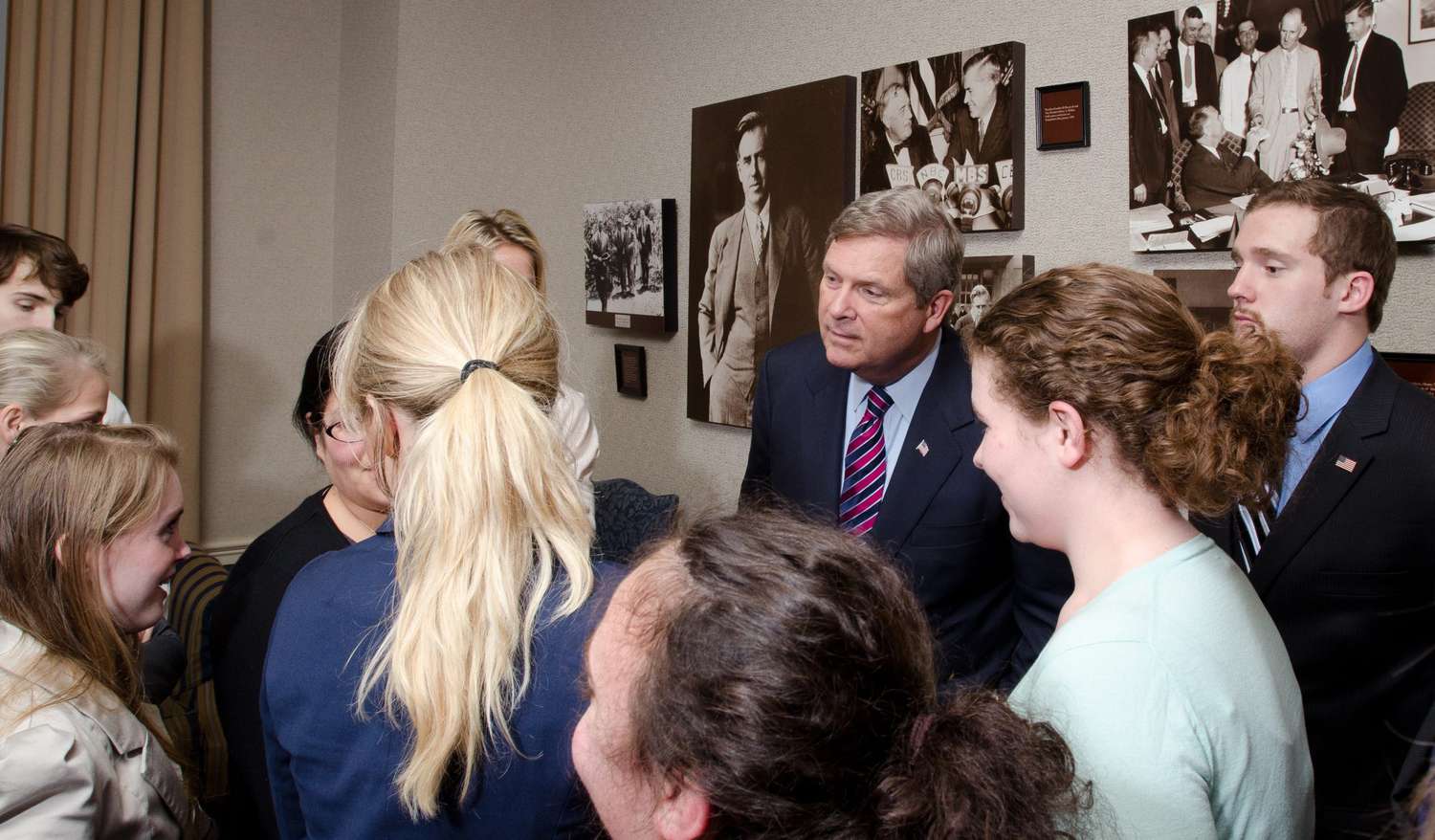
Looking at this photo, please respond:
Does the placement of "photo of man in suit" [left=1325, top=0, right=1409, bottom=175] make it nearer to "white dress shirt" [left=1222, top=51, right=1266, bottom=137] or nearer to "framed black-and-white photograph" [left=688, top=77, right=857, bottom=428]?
"white dress shirt" [left=1222, top=51, right=1266, bottom=137]

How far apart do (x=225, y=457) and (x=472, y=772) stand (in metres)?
4.41

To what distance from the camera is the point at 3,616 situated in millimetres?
1793

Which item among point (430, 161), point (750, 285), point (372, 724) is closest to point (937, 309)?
point (750, 285)

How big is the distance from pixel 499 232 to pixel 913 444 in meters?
1.46

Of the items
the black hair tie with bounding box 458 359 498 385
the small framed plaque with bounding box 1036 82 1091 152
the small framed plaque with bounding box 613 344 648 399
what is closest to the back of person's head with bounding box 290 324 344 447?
the black hair tie with bounding box 458 359 498 385

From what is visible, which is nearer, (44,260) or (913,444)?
(913,444)

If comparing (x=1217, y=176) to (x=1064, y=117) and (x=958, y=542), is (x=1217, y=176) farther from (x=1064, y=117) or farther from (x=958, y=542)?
(x=958, y=542)

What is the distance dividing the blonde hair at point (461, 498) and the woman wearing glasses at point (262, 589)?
1.43 ft

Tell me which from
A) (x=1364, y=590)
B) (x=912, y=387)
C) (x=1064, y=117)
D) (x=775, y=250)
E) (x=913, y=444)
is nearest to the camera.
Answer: (x=1364, y=590)

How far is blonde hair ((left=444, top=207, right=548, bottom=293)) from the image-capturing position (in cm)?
317

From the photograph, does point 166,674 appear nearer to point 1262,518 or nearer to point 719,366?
point 719,366

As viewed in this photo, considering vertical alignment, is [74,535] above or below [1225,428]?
below

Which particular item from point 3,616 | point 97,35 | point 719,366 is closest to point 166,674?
point 3,616

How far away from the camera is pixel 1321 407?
218cm
